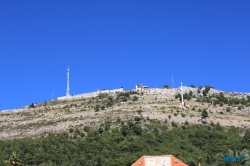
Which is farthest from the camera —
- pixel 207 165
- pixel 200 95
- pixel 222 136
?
pixel 200 95

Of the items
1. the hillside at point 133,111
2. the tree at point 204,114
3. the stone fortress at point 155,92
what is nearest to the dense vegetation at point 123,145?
the hillside at point 133,111

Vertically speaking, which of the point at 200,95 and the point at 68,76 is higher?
the point at 68,76

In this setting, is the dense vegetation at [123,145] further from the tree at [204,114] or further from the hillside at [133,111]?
the tree at [204,114]

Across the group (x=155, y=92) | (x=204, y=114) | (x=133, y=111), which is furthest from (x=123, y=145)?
(x=155, y=92)

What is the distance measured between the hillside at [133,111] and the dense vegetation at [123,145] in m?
6.45

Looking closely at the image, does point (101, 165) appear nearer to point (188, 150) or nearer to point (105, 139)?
point (105, 139)

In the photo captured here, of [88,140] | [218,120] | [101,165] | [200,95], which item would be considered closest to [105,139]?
[88,140]

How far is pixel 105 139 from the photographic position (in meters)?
108

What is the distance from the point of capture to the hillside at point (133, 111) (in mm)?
125750

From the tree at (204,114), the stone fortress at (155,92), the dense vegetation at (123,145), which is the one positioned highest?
the stone fortress at (155,92)

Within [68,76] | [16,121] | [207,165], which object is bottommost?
[207,165]

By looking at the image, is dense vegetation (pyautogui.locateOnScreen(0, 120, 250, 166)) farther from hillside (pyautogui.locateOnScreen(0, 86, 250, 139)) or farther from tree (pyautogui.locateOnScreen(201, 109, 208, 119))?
tree (pyautogui.locateOnScreen(201, 109, 208, 119))

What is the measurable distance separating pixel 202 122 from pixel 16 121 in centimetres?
5358

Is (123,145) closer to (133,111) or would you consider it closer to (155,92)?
(133,111)
